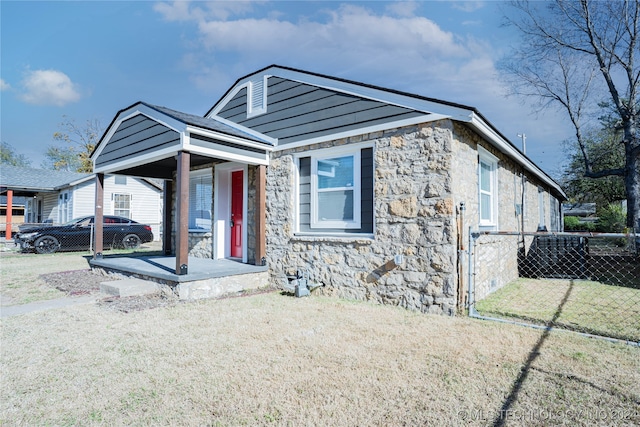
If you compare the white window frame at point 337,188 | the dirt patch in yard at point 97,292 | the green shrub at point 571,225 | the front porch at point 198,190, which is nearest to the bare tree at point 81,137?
the front porch at point 198,190

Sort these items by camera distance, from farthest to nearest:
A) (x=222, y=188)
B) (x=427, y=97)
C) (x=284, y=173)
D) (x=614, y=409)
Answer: (x=222, y=188) < (x=284, y=173) < (x=427, y=97) < (x=614, y=409)

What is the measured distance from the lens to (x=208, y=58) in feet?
52.6

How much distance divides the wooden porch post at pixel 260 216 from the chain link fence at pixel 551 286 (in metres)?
3.91

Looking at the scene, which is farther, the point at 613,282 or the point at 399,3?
the point at 399,3

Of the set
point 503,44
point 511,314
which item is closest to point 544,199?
point 503,44

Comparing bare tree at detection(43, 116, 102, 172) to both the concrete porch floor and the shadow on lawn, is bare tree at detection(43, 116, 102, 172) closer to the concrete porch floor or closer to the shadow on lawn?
the concrete porch floor

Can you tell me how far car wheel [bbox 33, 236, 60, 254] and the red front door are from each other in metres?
9.87

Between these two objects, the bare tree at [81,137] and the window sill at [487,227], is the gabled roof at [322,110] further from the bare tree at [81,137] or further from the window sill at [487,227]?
the bare tree at [81,137]

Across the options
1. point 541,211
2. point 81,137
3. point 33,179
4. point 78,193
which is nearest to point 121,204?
point 78,193

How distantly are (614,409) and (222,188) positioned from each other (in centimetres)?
769

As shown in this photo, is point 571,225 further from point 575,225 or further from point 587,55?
point 587,55

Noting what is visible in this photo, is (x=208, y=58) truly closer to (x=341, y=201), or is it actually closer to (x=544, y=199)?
(x=341, y=201)

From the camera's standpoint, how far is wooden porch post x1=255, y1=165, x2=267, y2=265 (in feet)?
22.6

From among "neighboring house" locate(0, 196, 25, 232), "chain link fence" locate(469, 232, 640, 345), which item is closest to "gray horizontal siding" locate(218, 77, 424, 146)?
"chain link fence" locate(469, 232, 640, 345)
